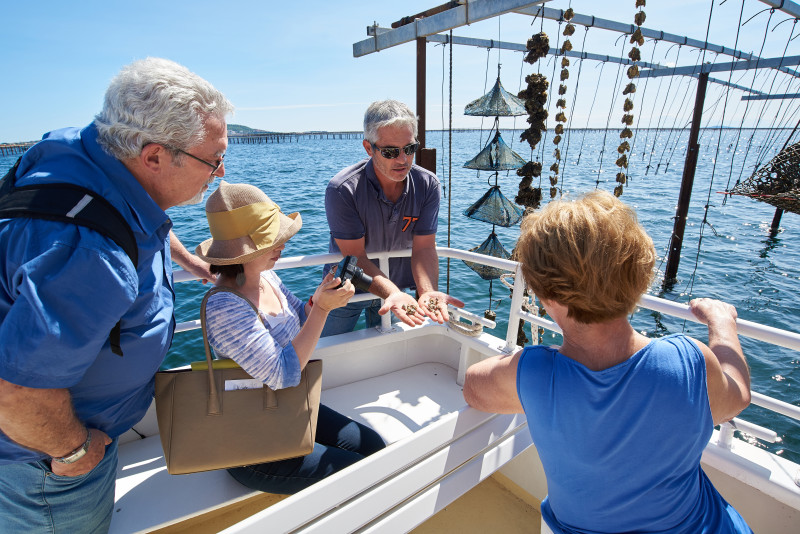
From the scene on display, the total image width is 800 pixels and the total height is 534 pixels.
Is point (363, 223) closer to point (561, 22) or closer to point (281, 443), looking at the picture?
point (281, 443)

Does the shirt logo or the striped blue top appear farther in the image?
the shirt logo

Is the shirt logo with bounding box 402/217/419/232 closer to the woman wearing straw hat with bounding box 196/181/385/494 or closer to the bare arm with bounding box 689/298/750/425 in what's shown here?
the woman wearing straw hat with bounding box 196/181/385/494

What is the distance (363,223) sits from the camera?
272 cm

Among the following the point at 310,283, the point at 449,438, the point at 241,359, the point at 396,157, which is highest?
the point at 396,157

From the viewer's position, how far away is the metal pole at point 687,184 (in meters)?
9.61

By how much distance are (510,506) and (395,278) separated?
1.59 m

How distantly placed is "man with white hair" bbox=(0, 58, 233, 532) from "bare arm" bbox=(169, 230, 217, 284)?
616mm

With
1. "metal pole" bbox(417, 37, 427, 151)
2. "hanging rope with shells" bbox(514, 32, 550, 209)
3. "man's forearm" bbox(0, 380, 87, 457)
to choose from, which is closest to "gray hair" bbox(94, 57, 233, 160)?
"man's forearm" bbox(0, 380, 87, 457)

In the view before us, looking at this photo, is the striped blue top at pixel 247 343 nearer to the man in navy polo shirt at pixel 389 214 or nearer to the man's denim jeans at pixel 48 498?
the man's denim jeans at pixel 48 498

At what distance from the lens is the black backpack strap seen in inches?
37.9

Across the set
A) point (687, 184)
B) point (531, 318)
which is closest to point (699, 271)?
point (687, 184)

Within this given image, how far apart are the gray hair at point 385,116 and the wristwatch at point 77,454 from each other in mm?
1958

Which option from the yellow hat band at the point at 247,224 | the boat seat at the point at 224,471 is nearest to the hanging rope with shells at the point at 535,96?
the boat seat at the point at 224,471

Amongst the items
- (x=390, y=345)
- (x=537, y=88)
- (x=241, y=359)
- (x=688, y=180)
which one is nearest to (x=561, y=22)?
(x=537, y=88)
